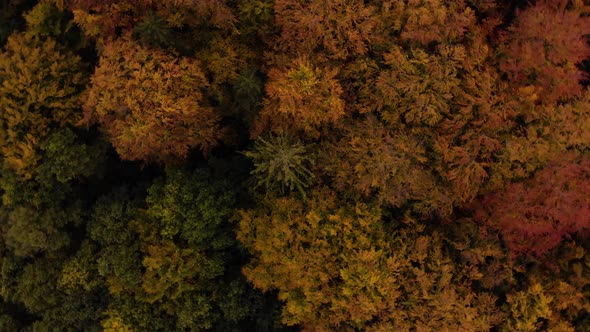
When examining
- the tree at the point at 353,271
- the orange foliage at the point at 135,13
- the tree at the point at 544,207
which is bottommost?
the tree at the point at 353,271

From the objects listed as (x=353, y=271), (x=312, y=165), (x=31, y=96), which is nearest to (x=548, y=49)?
(x=312, y=165)

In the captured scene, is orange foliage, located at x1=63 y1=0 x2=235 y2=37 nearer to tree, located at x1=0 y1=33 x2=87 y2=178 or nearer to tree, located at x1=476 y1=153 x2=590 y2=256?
tree, located at x1=0 y1=33 x2=87 y2=178

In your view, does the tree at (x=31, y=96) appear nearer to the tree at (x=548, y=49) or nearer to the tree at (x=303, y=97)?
the tree at (x=303, y=97)

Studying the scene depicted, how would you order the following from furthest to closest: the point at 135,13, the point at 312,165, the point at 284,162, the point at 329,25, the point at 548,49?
1. the point at 135,13
2. the point at 312,165
3. the point at 284,162
4. the point at 329,25
5. the point at 548,49

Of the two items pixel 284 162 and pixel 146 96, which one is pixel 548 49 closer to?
pixel 284 162

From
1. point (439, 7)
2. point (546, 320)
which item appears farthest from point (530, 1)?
point (546, 320)

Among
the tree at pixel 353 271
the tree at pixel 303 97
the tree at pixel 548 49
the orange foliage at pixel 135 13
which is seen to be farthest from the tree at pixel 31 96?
the tree at pixel 548 49

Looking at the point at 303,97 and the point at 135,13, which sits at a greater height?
the point at 135,13
